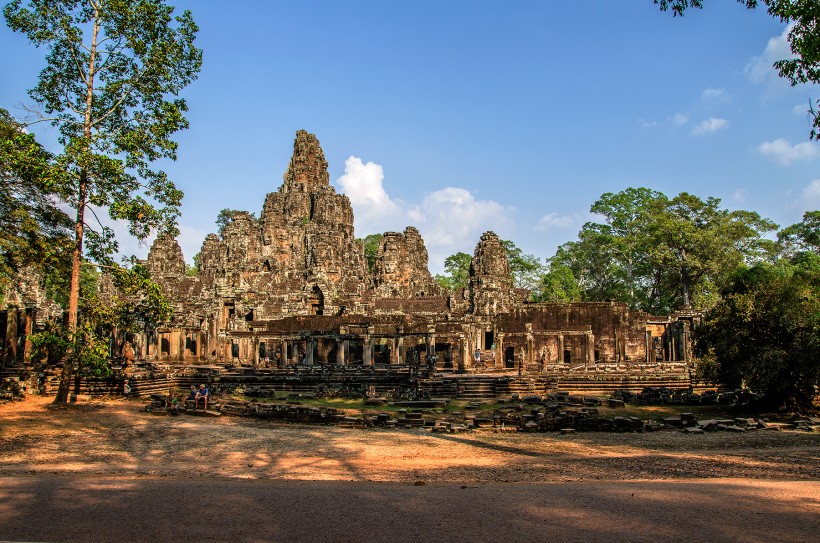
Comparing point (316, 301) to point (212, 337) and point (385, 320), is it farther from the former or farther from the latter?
point (385, 320)

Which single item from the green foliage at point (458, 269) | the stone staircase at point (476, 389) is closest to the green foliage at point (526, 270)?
the green foliage at point (458, 269)

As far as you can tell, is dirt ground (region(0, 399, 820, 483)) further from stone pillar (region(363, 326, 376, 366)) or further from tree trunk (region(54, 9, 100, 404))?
stone pillar (region(363, 326, 376, 366))

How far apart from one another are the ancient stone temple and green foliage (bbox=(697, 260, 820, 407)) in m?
10.4

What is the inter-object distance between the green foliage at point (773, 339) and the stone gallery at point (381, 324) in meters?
8.84

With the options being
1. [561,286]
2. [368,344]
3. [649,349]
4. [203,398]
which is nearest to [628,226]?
[561,286]

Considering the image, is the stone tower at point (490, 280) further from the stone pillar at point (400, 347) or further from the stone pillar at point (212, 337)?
the stone pillar at point (212, 337)

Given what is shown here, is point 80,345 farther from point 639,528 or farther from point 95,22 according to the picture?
point 639,528

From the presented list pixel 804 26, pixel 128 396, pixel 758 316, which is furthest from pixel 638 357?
pixel 128 396

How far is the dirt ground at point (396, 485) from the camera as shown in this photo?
24.8ft

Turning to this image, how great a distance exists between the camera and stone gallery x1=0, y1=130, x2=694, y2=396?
35.6 m

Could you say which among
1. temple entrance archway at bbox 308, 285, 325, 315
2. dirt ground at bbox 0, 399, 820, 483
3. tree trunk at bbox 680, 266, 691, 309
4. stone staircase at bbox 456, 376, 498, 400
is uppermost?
tree trunk at bbox 680, 266, 691, 309

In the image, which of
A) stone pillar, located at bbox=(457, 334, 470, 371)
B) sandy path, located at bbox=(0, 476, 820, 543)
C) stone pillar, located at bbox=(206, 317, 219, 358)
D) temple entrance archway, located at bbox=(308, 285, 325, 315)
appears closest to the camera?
sandy path, located at bbox=(0, 476, 820, 543)

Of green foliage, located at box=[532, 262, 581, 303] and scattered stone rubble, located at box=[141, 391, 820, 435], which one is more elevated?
green foliage, located at box=[532, 262, 581, 303]

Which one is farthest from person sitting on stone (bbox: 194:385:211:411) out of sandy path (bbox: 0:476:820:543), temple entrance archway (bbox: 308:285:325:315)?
temple entrance archway (bbox: 308:285:325:315)
